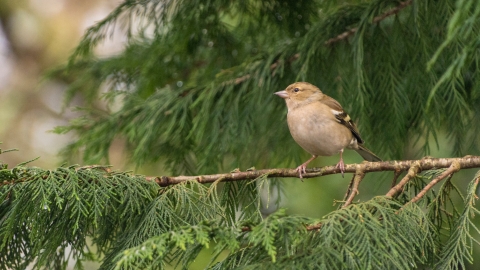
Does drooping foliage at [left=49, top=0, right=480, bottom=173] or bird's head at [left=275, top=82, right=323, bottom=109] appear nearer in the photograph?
drooping foliage at [left=49, top=0, right=480, bottom=173]

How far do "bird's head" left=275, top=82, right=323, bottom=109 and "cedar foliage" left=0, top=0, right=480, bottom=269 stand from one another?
9cm

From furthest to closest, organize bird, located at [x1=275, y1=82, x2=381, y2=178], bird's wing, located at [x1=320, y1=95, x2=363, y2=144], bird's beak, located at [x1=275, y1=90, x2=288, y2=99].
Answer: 1. bird's wing, located at [x1=320, y1=95, x2=363, y2=144]
2. bird, located at [x1=275, y1=82, x2=381, y2=178]
3. bird's beak, located at [x1=275, y1=90, x2=288, y2=99]

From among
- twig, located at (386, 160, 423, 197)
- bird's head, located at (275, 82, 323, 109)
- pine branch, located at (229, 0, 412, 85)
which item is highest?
pine branch, located at (229, 0, 412, 85)

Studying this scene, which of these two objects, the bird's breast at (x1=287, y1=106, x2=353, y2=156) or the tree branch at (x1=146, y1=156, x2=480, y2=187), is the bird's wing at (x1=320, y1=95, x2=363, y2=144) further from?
the tree branch at (x1=146, y1=156, x2=480, y2=187)

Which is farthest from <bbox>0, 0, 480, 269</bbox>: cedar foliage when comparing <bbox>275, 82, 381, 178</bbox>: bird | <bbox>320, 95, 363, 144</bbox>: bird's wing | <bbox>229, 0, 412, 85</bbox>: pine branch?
<bbox>320, 95, 363, 144</bbox>: bird's wing

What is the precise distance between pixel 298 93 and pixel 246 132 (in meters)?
0.59

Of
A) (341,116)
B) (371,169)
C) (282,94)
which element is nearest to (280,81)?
(282,94)

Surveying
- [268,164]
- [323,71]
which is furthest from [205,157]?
[323,71]

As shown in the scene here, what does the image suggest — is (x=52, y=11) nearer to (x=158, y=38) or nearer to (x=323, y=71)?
(x=158, y=38)

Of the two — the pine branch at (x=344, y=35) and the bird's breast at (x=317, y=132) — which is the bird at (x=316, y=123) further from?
the pine branch at (x=344, y=35)

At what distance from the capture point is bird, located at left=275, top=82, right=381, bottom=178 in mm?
3767

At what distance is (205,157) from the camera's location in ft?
11.2

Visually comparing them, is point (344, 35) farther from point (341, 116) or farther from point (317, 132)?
point (341, 116)

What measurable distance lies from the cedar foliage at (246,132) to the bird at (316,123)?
0.12 metres
